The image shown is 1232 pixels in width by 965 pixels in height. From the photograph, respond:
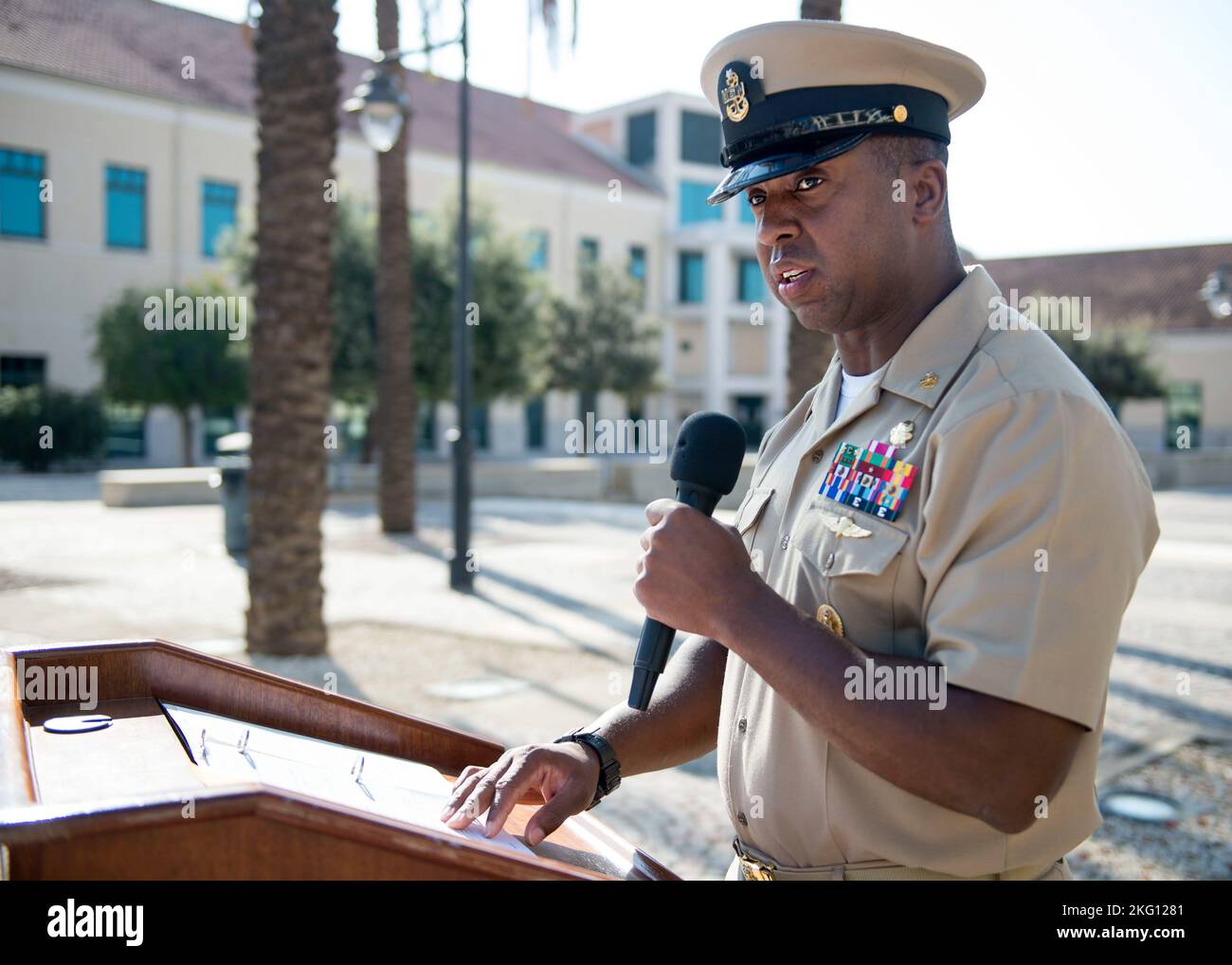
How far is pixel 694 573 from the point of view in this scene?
5.16 feet

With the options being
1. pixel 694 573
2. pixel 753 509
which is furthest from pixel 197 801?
pixel 753 509

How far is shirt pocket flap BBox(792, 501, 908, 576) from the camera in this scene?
1.58 m

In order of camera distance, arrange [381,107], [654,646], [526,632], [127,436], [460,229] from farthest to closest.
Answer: [127,436]
[460,229]
[381,107]
[526,632]
[654,646]

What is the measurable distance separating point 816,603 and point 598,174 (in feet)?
154

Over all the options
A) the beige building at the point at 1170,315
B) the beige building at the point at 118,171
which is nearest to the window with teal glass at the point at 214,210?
the beige building at the point at 118,171

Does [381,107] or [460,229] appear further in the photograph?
[460,229]

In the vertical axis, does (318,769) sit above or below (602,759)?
above

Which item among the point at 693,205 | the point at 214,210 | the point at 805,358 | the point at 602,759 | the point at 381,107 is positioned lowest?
the point at 602,759

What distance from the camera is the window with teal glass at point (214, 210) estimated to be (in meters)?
35.1

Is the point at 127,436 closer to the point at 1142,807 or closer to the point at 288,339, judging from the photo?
the point at 288,339

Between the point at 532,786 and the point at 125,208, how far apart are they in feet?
118

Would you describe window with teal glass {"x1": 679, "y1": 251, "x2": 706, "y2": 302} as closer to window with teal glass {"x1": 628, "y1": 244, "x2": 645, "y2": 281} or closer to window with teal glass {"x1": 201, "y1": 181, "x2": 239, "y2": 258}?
window with teal glass {"x1": 628, "y1": 244, "x2": 645, "y2": 281}

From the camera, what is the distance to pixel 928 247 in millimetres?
1800
